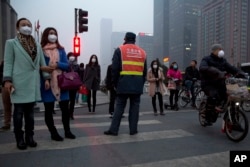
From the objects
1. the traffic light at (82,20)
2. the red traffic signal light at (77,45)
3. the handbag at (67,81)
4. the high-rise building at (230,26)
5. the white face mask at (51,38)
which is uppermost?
the high-rise building at (230,26)

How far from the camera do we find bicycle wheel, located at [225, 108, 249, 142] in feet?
17.3

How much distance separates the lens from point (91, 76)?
371 inches

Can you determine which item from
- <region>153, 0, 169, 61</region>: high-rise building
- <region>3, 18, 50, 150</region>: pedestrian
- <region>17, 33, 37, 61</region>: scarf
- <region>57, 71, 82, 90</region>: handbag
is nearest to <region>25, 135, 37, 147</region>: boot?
<region>3, 18, 50, 150</region>: pedestrian

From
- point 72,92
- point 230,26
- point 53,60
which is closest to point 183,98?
point 72,92

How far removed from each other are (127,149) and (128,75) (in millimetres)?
1483

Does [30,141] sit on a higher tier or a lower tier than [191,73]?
lower

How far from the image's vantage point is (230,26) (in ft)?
→ 154

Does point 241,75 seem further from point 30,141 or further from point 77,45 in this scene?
point 77,45

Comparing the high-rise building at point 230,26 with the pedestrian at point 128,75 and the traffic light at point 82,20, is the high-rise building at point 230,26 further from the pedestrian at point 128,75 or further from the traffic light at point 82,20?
the pedestrian at point 128,75

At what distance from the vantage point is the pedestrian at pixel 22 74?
466 cm

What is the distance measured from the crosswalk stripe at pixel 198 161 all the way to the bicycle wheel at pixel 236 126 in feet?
3.09

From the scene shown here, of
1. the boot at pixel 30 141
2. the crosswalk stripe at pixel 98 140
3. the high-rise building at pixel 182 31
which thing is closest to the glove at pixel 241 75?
the crosswalk stripe at pixel 98 140

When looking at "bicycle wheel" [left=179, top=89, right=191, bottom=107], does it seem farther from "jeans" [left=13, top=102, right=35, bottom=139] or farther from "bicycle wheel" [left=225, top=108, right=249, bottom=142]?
"jeans" [left=13, top=102, right=35, bottom=139]

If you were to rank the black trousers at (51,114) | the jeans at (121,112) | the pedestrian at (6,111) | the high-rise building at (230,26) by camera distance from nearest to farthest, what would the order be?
1. the black trousers at (51,114)
2. the jeans at (121,112)
3. the pedestrian at (6,111)
4. the high-rise building at (230,26)
